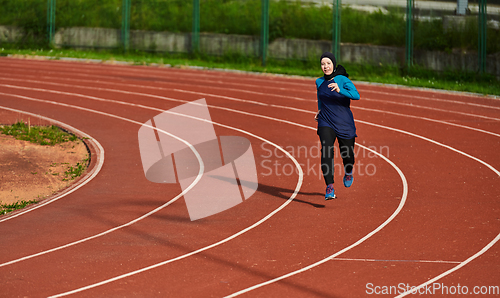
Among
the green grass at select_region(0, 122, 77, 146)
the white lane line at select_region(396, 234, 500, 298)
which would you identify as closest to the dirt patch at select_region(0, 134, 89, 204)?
the green grass at select_region(0, 122, 77, 146)

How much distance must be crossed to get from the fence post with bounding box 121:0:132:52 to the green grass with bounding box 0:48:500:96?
53 cm

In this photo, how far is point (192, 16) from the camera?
94.3 ft

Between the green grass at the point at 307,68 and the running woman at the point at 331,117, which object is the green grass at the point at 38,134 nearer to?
the running woman at the point at 331,117

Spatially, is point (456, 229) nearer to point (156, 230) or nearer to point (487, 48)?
point (156, 230)

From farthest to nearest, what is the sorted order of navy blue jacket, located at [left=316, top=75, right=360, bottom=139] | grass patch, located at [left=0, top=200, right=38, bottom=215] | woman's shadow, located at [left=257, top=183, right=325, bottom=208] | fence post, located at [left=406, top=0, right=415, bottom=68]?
fence post, located at [left=406, top=0, right=415, bottom=68] < woman's shadow, located at [left=257, top=183, right=325, bottom=208] < grass patch, located at [left=0, top=200, right=38, bottom=215] < navy blue jacket, located at [left=316, top=75, right=360, bottom=139]

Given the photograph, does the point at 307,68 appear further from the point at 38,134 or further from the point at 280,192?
the point at 280,192

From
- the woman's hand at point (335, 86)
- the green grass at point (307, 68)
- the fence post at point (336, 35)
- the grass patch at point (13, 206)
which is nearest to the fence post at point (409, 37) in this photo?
the green grass at point (307, 68)

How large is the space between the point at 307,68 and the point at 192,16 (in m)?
6.93

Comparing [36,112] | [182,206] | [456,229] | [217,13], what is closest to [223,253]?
[182,206]

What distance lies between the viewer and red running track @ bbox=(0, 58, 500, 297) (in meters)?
5.81

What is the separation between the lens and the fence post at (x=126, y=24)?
96.9 feet

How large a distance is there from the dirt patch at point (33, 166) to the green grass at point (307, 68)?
40.5 feet

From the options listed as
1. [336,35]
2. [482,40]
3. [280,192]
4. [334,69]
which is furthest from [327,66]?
[336,35]

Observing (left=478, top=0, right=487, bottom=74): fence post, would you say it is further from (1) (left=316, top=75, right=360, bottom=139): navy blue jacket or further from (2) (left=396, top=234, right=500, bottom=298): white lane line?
(2) (left=396, top=234, right=500, bottom=298): white lane line
